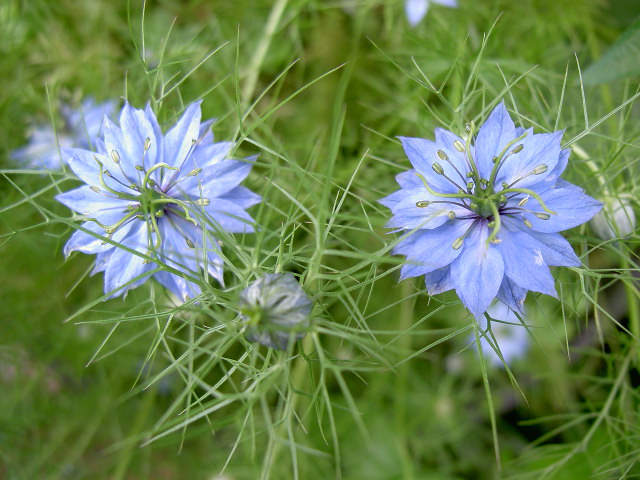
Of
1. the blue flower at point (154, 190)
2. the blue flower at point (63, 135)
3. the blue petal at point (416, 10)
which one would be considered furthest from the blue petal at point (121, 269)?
the blue petal at point (416, 10)

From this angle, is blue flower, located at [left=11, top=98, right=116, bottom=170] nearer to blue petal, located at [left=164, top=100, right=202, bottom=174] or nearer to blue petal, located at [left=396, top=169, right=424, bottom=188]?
blue petal, located at [left=164, top=100, right=202, bottom=174]

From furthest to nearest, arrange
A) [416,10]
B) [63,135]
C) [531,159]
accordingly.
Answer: [63,135], [416,10], [531,159]

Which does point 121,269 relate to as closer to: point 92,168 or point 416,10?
point 92,168

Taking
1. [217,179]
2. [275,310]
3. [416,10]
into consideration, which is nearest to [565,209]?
[275,310]

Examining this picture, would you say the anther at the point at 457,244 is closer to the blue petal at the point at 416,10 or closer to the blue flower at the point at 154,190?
the blue flower at the point at 154,190

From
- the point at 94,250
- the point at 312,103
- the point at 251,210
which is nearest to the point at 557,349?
the point at 312,103

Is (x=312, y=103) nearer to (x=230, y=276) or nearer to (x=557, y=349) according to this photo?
(x=230, y=276)

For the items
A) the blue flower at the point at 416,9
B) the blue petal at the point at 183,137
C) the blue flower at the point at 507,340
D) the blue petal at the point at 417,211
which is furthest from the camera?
the blue flower at the point at 507,340
